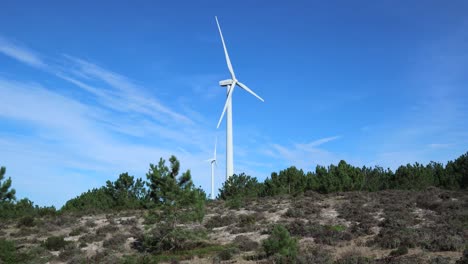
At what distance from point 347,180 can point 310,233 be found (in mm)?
32384

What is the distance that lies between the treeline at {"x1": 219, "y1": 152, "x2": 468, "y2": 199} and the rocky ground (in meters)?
13.7

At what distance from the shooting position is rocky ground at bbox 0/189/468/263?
873 inches

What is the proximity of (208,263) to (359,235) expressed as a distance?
10359 millimetres


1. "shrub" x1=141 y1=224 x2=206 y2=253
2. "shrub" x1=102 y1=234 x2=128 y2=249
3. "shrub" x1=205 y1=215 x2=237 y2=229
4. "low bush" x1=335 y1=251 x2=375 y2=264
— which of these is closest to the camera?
"low bush" x1=335 y1=251 x2=375 y2=264

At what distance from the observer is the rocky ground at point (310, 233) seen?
72.7ft

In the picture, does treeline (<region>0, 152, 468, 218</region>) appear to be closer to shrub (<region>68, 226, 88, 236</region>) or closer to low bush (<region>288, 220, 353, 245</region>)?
shrub (<region>68, 226, 88, 236</region>)

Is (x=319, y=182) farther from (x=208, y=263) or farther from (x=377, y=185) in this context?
(x=208, y=263)

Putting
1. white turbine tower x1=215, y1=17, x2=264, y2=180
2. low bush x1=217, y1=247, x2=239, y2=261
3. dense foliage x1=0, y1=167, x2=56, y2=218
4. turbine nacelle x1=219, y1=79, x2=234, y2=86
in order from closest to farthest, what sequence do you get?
low bush x1=217, y1=247, x2=239, y2=261
dense foliage x1=0, y1=167, x2=56, y2=218
white turbine tower x1=215, y1=17, x2=264, y2=180
turbine nacelle x1=219, y1=79, x2=234, y2=86

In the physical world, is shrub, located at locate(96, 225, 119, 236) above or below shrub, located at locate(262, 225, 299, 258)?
above

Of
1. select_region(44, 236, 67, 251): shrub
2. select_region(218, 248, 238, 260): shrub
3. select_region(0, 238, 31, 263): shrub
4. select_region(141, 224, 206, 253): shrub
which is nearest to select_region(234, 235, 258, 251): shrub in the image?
select_region(218, 248, 238, 260): shrub

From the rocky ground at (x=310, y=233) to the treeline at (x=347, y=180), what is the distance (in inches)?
539

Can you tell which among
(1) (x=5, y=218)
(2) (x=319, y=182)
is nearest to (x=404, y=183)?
(2) (x=319, y=182)

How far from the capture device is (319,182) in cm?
6344

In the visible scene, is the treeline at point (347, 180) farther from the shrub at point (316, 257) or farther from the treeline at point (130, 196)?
the shrub at point (316, 257)
